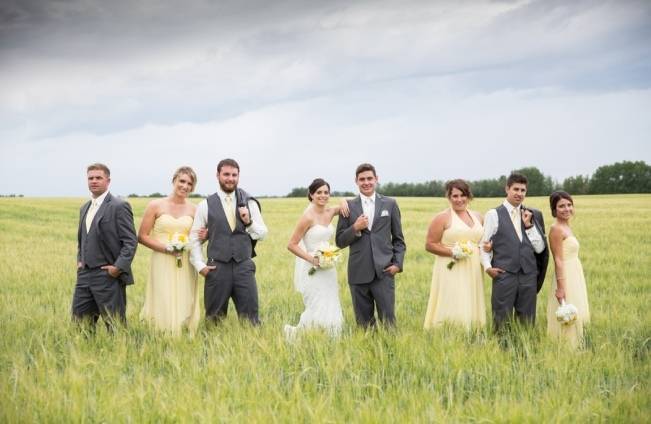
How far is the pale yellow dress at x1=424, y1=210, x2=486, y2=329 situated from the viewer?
7000 mm

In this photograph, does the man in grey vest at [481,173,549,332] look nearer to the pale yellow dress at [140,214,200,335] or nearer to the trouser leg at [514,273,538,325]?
the trouser leg at [514,273,538,325]

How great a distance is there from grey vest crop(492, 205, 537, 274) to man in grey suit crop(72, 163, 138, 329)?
4.61 m

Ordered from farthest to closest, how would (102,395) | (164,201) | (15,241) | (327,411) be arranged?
(15,241) < (164,201) < (102,395) < (327,411)

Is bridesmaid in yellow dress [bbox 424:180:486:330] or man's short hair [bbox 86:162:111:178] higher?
man's short hair [bbox 86:162:111:178]

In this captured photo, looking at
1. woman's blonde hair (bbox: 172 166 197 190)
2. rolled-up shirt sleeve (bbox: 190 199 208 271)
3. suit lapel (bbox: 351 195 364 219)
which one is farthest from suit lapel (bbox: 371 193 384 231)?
woman's blonde hair (bbox: 172 166 197 190)

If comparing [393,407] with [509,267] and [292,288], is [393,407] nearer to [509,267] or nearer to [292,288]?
[509,267]

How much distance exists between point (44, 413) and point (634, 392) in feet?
17.2

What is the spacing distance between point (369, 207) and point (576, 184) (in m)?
90.1

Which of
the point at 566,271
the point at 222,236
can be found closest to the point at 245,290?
the point at 222,236

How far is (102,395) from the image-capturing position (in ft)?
15.6

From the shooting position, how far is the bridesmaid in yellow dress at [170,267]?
6.93 meters

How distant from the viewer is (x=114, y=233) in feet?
21.9

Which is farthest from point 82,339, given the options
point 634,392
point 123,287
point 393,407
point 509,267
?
point 634,392

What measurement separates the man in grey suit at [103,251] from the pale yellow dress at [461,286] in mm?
4049
